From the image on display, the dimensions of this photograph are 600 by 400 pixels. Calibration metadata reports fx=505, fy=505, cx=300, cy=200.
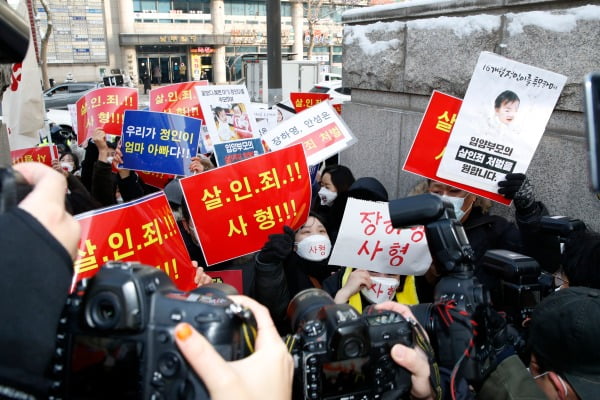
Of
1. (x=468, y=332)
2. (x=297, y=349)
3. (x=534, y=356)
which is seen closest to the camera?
(x=297, y=349)

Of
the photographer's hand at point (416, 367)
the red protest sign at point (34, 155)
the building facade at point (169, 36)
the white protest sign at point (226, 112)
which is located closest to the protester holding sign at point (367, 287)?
the photographer's hand at point (416, 367)

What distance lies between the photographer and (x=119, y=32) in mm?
35594

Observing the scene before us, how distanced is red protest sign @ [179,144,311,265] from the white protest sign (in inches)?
77.2

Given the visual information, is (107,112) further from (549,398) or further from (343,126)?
(549,398)

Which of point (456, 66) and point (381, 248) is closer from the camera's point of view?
point (381, 248)

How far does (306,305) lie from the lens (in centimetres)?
143

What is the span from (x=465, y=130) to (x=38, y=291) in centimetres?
227

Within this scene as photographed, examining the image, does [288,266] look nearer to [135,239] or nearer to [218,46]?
[135,239]

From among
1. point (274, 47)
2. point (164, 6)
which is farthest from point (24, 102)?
point (164, 6)

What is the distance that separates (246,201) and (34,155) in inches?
104

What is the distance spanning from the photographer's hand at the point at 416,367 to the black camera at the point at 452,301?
11 centimetres

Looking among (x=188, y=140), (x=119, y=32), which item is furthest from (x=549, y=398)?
(x=119, y=32)

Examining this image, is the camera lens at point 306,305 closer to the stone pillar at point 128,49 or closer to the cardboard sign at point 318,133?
the cardboard sign at point 318,133

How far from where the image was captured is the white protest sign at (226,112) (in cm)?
465
